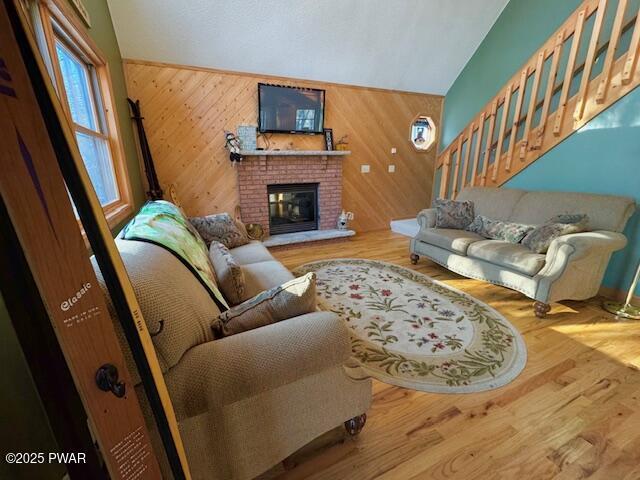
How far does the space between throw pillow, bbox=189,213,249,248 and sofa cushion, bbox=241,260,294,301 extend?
61 cm

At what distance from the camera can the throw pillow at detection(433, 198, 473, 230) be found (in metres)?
3.37

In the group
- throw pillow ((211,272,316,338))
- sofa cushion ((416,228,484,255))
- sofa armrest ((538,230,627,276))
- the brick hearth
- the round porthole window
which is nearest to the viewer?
throw pillow ((211,272,316,338))

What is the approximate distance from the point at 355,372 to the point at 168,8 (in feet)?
12.4

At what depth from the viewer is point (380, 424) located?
1.41 metres

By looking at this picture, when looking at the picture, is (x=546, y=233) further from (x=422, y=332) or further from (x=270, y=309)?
(x=270, y=309)

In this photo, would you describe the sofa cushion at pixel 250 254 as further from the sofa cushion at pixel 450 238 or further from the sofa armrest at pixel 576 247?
the sofa armrest at pixel 576 247

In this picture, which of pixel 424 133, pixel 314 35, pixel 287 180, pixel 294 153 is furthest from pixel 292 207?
pixel 424 133

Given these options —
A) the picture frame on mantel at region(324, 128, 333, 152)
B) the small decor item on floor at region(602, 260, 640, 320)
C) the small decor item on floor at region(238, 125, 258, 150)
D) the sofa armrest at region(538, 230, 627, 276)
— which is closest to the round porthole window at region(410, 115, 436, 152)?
the picture frame on mantel at region(324, 128, 333, 152)

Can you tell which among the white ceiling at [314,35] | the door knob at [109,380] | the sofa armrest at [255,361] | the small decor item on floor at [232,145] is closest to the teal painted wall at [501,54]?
the white ceiling at [314,35]

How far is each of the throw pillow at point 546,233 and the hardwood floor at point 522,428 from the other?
80 cm

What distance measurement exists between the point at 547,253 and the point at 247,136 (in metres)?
3.56

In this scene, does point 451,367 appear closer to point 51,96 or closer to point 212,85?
point 51,96

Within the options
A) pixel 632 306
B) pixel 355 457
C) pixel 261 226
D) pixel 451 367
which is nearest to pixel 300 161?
pixel 261 226

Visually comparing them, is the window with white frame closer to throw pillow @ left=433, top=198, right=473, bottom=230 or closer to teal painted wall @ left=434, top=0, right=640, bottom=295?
throw pillow @ left=433, top=198, right=473, bottom=230
